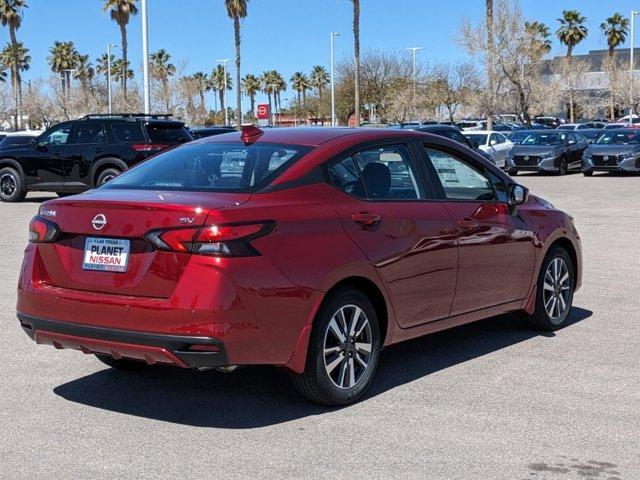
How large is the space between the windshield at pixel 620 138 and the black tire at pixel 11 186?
19377 mm

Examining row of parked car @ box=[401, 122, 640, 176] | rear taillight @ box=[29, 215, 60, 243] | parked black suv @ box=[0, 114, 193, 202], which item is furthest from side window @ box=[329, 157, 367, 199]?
row of parked car @ box=[401, 122, 640, 176]

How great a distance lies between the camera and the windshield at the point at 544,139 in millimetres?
32594

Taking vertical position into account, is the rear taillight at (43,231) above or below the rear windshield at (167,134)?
below

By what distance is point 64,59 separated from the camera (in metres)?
92.4

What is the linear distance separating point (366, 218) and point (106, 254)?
5.11 ft

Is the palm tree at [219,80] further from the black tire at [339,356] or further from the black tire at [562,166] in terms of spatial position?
the black tire at [339,356]

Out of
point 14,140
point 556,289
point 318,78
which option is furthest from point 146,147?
point 318,78

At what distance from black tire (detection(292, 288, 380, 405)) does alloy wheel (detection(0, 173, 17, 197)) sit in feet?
60.6

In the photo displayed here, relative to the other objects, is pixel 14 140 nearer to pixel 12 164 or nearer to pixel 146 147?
pixel 12 164

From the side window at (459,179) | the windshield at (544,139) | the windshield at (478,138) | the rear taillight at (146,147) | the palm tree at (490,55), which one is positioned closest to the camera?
the side window at (459,179)

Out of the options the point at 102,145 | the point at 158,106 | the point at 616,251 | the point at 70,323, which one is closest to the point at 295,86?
the point at 158,106

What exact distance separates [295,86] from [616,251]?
10446 cm

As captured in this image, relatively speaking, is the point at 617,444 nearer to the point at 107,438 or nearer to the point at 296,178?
the point at 296,178

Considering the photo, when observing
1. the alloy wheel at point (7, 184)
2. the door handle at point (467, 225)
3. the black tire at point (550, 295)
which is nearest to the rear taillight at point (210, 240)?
the door handle at point (467, 225)
